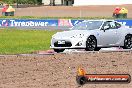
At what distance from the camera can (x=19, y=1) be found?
11981cm

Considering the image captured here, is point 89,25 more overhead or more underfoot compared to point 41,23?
more overhead

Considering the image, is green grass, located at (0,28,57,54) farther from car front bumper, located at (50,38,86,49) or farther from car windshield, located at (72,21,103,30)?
car windshield, located at (72,21,103,30)

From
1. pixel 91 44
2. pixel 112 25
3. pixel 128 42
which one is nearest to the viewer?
pixel 91 44

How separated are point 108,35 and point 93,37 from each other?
1166 mm

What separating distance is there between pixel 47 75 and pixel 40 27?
36499 millimetres

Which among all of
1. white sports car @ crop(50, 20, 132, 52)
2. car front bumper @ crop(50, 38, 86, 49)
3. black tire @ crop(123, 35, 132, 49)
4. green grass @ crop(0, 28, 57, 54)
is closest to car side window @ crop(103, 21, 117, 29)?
white sports car @ crop(50, 20, 132, 52)

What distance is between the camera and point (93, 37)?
20594 mm

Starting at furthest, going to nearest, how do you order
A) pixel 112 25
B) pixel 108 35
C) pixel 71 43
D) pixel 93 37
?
1. pixel 112 25
2. pixel 108 35
3. pixel 93 37
4. pixel 71 43

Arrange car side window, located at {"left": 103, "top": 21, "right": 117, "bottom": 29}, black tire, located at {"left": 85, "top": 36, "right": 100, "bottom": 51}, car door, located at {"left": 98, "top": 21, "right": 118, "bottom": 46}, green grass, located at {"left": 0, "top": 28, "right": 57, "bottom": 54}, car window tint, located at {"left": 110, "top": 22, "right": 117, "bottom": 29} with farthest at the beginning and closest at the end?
car window tint, located at {"left": 110, "top": 22, "right": 117, "bottom": 29}
car side window, located at {"left": 103, "top": 21, "right": 117, "bottom": 29}
car door, located at {"left": 98, "top": 21, "right": 118, "bottom": 46}
green grass, located at {"left": 0, "top": 28, "right": 57, "bottom": 54}
black tire, located at {"left": 85, "top": 36, "right": 100, "bottom": 51}

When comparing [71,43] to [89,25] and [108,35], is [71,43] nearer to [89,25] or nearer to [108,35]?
[89,25]

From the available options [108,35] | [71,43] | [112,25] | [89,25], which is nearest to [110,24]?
[112,25]

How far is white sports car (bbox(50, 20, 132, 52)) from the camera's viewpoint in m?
20.0

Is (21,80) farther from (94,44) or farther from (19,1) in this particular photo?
(19,1)

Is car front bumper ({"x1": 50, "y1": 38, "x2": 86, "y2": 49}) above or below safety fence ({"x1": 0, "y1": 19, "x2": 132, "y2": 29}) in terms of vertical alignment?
above
